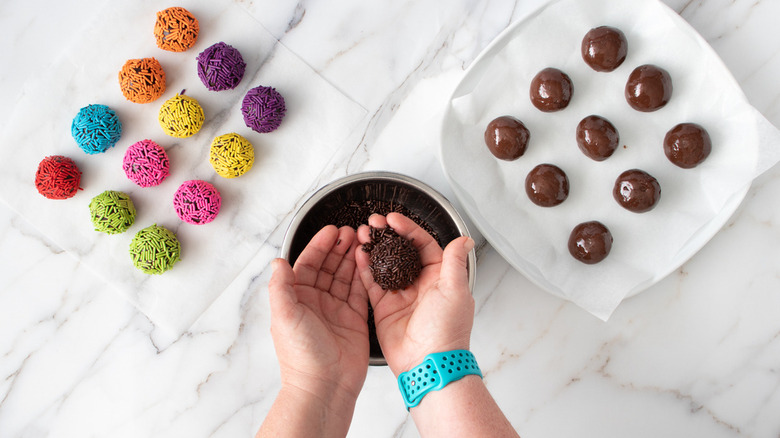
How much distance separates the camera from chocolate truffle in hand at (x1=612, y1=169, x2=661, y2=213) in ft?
3.63

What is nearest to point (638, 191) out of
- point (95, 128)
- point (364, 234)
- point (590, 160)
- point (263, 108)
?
point (590, 160)

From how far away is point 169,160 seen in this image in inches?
49.9

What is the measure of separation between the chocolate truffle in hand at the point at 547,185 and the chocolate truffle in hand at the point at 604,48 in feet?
0.82

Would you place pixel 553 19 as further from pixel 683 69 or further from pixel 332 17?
pixel 332 17

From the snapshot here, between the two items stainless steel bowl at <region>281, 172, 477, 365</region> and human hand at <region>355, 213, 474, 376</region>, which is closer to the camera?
human hand at <region>355, 213, 474, 376</region>

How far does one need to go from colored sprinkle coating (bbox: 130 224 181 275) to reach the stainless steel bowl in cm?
35

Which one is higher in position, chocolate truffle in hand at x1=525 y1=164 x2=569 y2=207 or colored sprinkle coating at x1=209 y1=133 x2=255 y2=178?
chocolate truffle in hand at x1=525 y1=164 x2=569 y2=207

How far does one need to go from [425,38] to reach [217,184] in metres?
0.63

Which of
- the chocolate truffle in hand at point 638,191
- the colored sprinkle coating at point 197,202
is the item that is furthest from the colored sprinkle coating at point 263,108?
the chocolate truffle in hand at point 638,191

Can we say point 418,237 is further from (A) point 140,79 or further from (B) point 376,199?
(A) point 140,79

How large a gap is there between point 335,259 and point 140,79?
2.12ft

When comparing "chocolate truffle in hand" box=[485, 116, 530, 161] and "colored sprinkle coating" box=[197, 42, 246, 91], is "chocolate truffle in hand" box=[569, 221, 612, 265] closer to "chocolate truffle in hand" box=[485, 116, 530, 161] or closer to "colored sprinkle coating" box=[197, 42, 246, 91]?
"chocolate truffle in hand" box=[485, 116, 530, 161]

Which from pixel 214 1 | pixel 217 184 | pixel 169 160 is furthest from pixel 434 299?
pixel 214 1

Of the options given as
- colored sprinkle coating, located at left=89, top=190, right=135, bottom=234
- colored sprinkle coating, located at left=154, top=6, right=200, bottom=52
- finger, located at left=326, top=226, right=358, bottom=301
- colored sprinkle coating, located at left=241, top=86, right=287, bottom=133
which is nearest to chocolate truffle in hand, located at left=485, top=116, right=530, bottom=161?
finger, located at left=326, top=226, right=358, bottom=301
